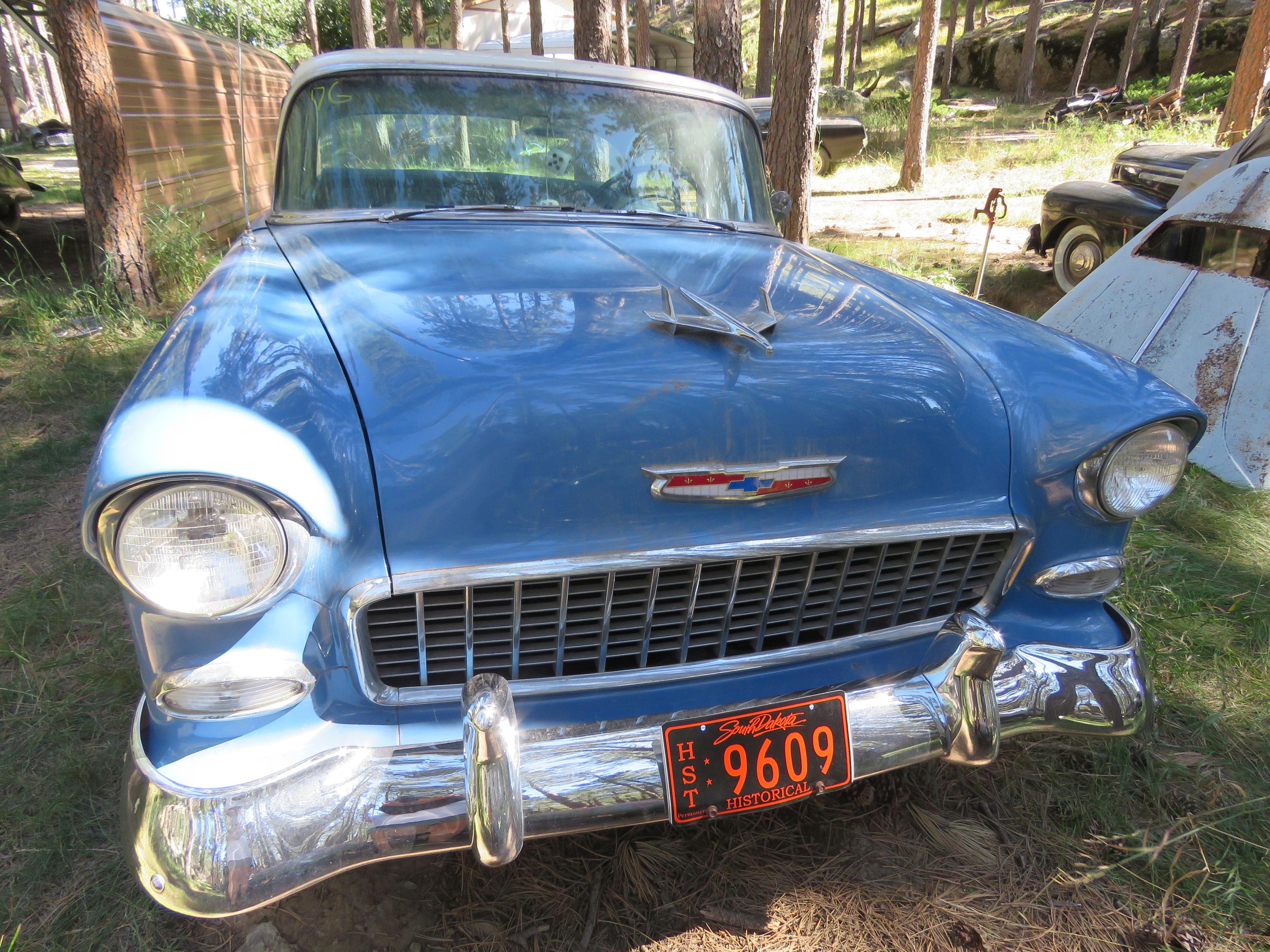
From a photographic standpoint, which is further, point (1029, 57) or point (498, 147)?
point (1029, 57)

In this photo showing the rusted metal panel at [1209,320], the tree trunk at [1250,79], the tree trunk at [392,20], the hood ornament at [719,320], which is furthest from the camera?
the tree trunk at [392,20]

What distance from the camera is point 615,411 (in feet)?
4.42

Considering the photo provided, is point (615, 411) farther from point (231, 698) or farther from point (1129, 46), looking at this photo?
point (1129, 46)

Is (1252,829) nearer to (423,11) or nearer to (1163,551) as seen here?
(1163,551)

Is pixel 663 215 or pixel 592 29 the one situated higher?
pixel 592 29

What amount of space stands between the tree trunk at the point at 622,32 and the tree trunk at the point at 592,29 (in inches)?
385

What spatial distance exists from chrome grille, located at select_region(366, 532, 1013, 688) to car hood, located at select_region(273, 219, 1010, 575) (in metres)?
0.07

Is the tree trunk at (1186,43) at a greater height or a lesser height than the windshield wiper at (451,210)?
greater

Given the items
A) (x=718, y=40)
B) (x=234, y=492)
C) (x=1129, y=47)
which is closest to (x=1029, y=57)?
(x=1129, y=47)

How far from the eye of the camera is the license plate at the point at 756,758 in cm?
135

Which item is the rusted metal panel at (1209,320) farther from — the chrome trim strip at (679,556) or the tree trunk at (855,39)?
the tree trunk at (855,39)

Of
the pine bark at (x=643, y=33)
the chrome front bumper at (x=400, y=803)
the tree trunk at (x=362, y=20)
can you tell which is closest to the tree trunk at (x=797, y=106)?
the chrome front bumper at (x=400, y=803)

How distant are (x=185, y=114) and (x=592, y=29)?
393 centimetres

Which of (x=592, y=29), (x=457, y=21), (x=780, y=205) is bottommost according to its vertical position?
(x=780, y=205)
